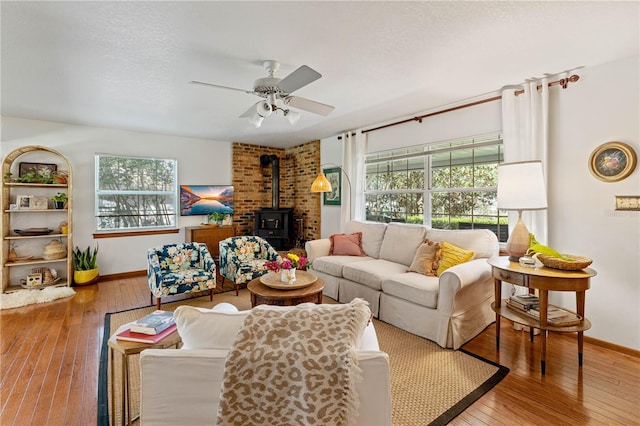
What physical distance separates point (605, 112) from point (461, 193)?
59.5 inches

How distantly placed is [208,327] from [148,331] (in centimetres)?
54

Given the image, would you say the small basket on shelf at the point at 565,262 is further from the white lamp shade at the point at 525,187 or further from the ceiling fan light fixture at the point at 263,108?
the ceiling fan light fixture at the point at 263,108

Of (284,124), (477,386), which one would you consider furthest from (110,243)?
(477,386)

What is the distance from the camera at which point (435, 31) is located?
2074mm

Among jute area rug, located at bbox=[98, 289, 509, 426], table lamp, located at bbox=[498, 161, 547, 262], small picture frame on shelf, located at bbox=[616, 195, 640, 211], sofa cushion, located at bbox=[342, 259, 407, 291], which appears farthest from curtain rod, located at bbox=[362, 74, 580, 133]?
jute area rug, located at bbox=[98, 289, 509, 426]

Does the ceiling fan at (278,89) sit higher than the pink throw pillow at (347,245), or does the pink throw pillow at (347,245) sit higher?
the ceiling fan at (278,89)

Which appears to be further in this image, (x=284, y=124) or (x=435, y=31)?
(x=284, y=124)

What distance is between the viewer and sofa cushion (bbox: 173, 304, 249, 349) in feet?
3.98

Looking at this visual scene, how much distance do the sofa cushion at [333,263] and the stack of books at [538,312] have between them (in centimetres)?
171

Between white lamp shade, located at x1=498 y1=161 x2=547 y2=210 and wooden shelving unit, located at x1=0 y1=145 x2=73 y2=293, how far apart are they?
17.6 feet

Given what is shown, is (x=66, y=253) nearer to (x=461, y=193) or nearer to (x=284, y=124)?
(x=284, y=124)

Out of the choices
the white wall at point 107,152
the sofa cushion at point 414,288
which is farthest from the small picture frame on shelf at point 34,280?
the sofa cushion at point 414,288

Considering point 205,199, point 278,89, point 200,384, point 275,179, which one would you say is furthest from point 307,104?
point 205,199

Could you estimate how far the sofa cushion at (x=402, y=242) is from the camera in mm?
3518
